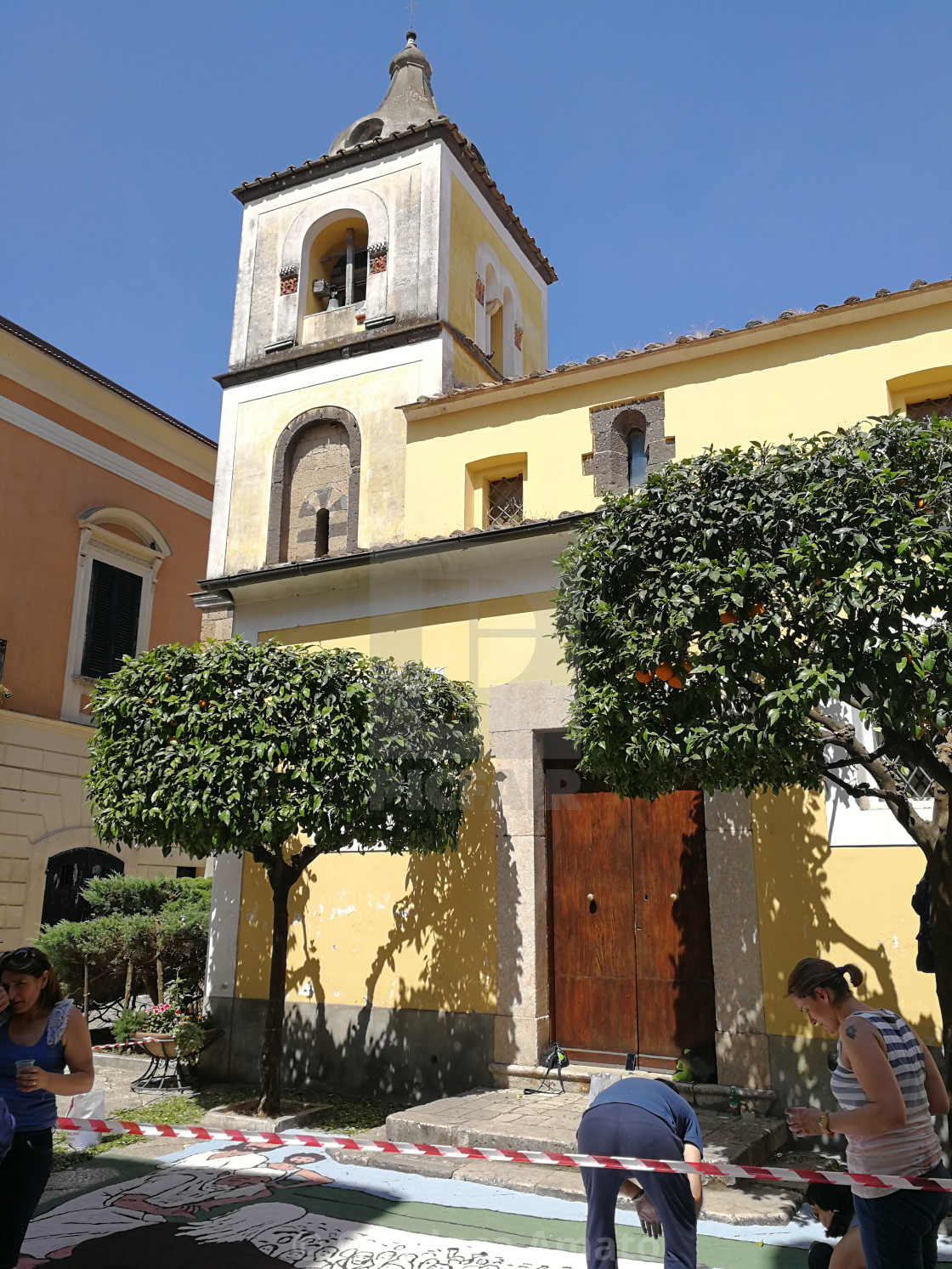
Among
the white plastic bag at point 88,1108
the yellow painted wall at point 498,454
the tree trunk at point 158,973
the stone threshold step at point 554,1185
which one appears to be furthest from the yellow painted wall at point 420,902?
the white plastic bag at point 88,1108

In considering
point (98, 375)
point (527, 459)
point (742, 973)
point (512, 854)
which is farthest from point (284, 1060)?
point (98, 375)

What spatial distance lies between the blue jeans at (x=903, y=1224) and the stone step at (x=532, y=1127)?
117 inches

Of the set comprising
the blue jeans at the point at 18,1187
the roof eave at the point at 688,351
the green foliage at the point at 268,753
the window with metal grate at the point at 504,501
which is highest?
the roof eave at the point at 688,351

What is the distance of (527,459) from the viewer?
442 inches

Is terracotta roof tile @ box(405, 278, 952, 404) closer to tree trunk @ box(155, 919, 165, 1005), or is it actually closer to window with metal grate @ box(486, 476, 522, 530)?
window with metal grate @ box(486, 476, 522, 530)

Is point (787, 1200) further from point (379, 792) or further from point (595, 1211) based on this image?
point (379, 792)

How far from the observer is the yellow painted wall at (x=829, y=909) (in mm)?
7738

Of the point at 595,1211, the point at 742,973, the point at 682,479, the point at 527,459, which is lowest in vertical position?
the point at 595,1211

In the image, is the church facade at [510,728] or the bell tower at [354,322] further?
the bell tower at [354,322]

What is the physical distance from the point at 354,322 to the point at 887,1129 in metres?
12.3

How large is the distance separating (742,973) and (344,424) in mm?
8388

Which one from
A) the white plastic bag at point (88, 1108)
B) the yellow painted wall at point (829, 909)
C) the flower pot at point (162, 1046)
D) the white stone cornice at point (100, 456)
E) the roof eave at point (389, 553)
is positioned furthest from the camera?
the white stone cornice at point (100, 456)

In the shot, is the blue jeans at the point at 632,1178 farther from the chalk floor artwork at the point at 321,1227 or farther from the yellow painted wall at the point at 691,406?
the yellow painted wall at the point at 691,406

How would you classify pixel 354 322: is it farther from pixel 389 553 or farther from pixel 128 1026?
pixel 128 1026
